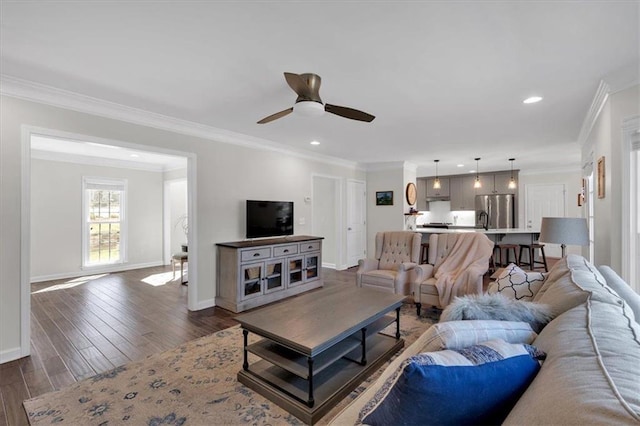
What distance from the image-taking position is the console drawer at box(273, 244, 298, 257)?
446 cm

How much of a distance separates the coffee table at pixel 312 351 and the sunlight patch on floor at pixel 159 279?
12.9ft

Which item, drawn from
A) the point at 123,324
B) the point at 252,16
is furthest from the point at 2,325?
the point at 252,16

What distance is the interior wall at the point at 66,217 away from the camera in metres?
5.54

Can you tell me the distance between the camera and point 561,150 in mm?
5637

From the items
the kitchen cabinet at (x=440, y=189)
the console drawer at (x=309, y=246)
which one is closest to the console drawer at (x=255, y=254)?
the console drawer at (x=309, y=246)

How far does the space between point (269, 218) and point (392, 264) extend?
210 centimetres

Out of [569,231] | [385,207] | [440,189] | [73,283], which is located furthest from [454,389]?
[440,189]

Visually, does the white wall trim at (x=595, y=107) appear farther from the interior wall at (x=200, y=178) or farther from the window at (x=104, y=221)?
the window at (x=104, y=221)

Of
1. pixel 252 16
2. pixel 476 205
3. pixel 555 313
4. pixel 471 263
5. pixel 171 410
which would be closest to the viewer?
pixel 555 313

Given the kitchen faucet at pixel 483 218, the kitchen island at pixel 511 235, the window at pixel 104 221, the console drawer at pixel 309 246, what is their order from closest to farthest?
the console drawer at pixel 309 246 → the kitchen island at pixel 511 235 → the window at pixel 104 221 → the kitchen faucet at pixel 483 218

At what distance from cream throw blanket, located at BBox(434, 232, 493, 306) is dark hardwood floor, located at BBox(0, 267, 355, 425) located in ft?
7.05

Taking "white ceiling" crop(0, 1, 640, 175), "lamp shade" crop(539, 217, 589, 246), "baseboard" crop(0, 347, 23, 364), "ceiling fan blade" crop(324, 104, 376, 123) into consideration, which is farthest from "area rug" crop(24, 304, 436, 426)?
"white ceiling" crop(0, 1, 640, 175)

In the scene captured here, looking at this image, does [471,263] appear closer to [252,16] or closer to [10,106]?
[252,16]

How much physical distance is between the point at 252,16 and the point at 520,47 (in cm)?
187
